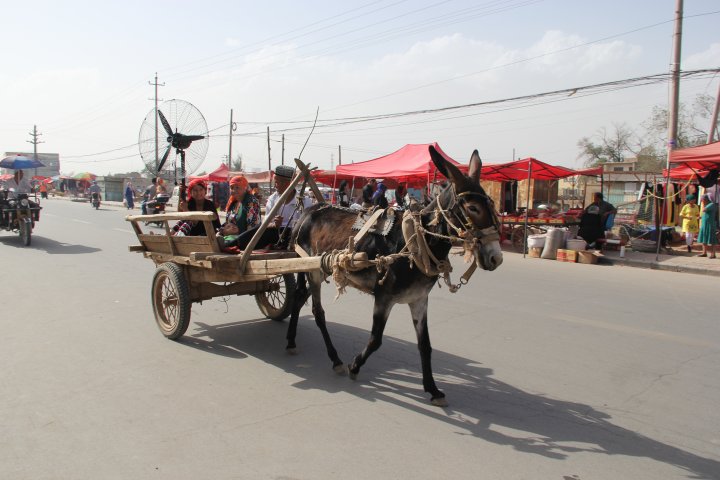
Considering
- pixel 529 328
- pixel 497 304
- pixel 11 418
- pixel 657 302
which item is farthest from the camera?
pixel 657 302

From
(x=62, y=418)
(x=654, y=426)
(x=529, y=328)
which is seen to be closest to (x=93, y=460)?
(x=62, y=418)

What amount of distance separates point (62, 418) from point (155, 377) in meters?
0.89

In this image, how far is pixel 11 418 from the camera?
3.71 metres

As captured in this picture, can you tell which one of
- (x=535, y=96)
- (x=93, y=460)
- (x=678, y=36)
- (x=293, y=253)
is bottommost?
(x=93, y=460)

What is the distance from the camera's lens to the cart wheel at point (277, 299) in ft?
20.0

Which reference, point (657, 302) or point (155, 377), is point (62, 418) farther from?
point (657, 302)

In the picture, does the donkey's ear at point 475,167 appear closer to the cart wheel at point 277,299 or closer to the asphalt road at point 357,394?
the asphalt road at point 357,394

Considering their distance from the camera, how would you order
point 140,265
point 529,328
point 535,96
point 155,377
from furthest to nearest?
point 535,96 → point 140,265 → point 529,328 → point 155,377

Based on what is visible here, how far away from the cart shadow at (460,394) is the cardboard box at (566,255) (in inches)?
345

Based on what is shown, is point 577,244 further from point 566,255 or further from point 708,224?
point 708,224

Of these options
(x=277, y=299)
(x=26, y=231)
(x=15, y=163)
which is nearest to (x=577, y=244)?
(x=277, y=299)

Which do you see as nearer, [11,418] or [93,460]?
[93,460]

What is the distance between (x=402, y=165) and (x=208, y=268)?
11875 mm

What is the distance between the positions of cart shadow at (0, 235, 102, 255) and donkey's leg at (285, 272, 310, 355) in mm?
9010
